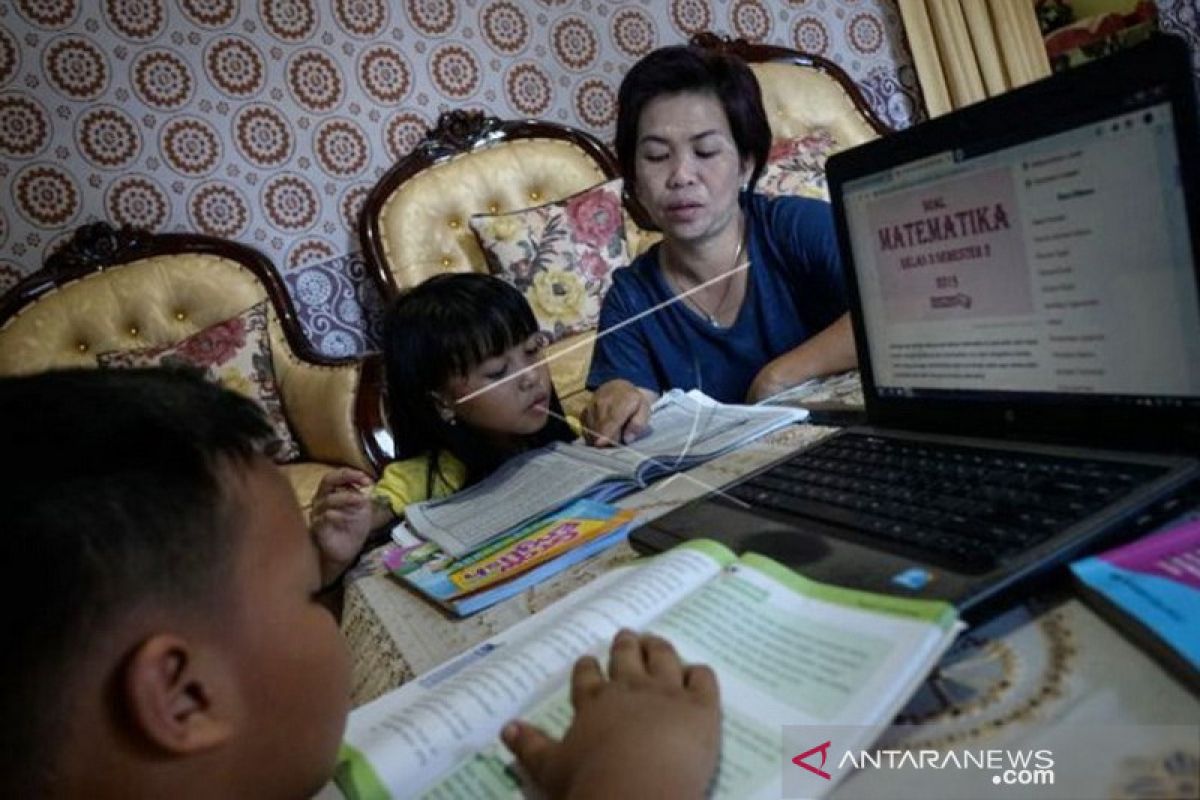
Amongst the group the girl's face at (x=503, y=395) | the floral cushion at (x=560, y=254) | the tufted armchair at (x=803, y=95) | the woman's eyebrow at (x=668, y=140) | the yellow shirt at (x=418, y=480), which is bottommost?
the yellow shirt at (x=418, y=480)

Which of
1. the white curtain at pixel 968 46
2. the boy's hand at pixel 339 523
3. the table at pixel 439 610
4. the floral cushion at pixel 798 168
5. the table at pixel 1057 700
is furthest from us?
the white curtain at pixel 968 46

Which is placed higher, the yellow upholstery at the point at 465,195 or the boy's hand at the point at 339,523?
the yellow upholstery at the point at 465,195

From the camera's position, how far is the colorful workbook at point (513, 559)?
561 millimetres

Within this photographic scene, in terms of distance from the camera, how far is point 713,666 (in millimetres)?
357

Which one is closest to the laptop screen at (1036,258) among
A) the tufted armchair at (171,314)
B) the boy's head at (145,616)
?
the boy's head at (145,616)

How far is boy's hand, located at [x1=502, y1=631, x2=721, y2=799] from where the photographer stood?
0.30 m

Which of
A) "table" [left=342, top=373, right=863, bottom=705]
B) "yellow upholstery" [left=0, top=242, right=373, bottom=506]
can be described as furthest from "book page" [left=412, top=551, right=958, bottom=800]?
"yellow upholstery" [left=0, top=242, right=373, bottom=506]

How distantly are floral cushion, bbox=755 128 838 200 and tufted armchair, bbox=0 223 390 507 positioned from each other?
103cm

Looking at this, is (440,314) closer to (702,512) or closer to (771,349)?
(771,349)

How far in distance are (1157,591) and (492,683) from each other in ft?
0.97

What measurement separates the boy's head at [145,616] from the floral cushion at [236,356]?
143 cm

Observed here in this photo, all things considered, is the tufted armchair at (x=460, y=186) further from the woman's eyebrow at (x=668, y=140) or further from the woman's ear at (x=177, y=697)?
the woman's ear at (x=177, y=697)

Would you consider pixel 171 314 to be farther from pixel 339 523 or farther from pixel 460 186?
pixel 339 523

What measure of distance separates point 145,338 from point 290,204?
1.69 feet
